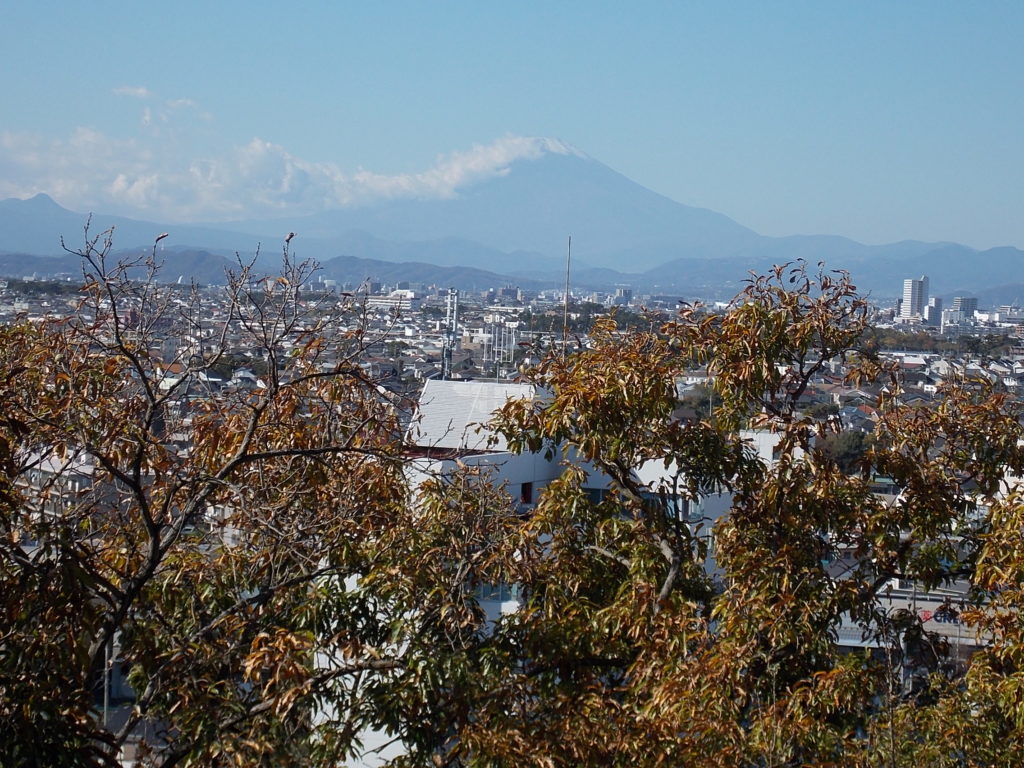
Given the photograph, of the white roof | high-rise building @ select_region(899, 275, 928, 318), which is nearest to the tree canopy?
the white roof

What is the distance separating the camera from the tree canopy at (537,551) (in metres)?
3.95

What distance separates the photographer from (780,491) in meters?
4.79

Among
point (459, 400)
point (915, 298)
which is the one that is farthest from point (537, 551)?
point (915, 298)

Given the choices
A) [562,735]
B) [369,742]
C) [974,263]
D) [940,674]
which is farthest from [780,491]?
[974,263]

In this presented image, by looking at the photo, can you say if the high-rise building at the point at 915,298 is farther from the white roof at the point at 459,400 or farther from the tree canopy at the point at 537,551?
the tree canopy at the point at 537,551

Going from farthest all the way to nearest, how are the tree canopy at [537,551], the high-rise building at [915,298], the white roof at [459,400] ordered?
the high-rise building at [915,298] < the white roof at [459,400] < the tree canopy at [537,551]

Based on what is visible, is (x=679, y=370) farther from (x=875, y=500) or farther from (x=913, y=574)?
(x=913, y=574)

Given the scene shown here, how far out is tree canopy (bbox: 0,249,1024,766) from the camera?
395cm

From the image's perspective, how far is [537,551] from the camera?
4898 millimetres

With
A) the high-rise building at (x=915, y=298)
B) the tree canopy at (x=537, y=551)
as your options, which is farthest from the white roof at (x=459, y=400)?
the high-rise building at (x=915, y=298)

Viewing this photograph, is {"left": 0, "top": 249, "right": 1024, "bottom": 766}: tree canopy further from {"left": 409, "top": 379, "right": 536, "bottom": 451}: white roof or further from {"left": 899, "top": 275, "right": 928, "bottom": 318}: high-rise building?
{"left": 899, "top": 275, "right": 928, "bottom": 318}: high-rise building

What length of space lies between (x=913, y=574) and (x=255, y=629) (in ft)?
9.52

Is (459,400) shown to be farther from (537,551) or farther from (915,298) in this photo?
(915,298)

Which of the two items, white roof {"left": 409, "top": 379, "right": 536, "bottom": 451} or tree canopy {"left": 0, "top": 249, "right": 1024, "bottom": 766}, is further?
white roof {"left": 409, "top": 379, "right": 536, "bottom": 451}
